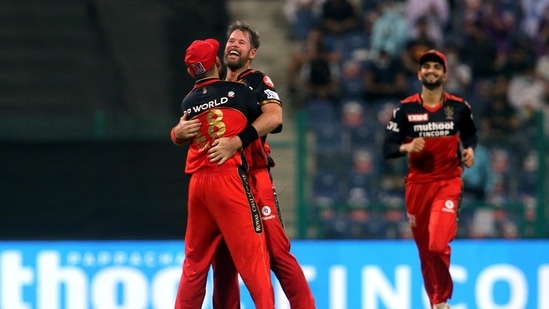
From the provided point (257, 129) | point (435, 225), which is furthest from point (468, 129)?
point (257, 129)

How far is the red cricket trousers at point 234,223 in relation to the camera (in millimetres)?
6727

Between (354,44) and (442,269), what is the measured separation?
614cm

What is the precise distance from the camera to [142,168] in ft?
36.8

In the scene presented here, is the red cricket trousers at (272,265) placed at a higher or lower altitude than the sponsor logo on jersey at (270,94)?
lower

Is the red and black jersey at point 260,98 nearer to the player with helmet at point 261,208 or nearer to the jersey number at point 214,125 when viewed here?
the player with helmet at point 261,208

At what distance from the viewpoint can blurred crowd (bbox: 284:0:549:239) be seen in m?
11.0

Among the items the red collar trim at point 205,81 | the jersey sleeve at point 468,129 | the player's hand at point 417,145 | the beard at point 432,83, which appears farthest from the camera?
the jersey sleeve at point 468,129

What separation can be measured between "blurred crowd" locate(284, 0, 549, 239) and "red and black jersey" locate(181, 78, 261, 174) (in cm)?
412

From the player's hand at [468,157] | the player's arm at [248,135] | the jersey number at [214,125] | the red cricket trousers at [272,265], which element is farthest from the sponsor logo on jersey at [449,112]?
the jersey number at [214,125]

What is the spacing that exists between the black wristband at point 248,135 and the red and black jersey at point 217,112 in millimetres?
45

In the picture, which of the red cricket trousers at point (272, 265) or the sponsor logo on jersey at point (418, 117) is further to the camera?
the sponsor logo on jersey at point (418, 117)

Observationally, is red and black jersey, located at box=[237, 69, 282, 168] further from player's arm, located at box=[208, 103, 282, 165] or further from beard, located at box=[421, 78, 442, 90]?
beard, located at box=[421, 78, 442, 90]

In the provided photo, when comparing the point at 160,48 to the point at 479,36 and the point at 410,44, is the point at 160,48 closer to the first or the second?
the point at 410,44

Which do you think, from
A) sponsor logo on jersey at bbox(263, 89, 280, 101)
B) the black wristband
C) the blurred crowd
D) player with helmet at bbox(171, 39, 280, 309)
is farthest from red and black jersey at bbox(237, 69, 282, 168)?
the blurred crowd
